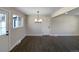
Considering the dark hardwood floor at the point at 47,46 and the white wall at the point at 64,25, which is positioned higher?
the white wall at the point at 64,25

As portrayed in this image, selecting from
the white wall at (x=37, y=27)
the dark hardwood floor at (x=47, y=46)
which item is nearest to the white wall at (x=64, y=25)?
the white wall at (x=37, y=27)

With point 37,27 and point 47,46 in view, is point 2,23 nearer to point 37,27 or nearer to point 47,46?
A: point 47,46

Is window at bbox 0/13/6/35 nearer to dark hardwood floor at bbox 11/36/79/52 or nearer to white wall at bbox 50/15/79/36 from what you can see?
dark hardwood floor at bbox 11/36/79/52

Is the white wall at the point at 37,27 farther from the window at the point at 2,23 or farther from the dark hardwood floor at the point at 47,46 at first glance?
the window at the point at 2,23

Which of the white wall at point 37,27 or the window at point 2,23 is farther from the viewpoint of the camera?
the white wall at point 37,27

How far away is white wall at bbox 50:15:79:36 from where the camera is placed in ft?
44.4

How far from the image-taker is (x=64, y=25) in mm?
13578

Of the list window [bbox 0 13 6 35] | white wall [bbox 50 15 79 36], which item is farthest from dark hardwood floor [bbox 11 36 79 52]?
white wall [bbox 50 15 79 36]

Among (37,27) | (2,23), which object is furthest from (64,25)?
(2,23)

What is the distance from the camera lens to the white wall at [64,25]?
13531 mm
